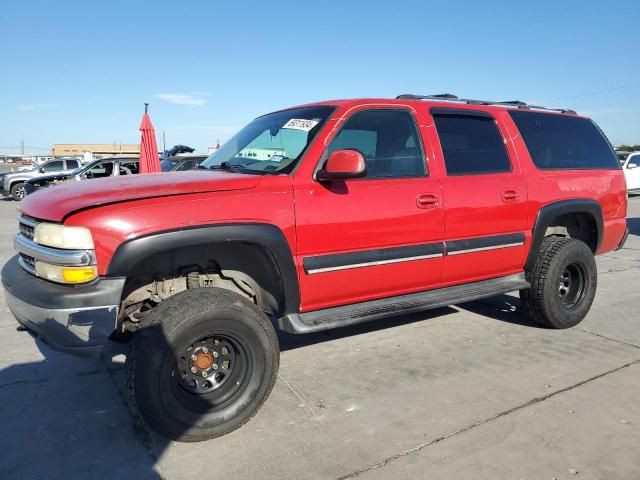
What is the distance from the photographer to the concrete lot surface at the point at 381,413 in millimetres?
2527

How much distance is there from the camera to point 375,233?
130 inches

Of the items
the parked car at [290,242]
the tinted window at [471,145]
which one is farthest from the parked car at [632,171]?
the tinted window at [471,145]

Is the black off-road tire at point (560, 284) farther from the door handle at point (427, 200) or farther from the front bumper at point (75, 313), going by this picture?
the front bumper at point (75, 313)

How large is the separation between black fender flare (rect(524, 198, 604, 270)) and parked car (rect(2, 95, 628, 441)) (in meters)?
0.02

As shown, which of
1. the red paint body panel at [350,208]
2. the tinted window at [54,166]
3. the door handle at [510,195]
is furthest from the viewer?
the tinted window at [54,166]

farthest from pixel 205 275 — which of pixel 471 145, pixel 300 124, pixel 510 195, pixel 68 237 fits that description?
pixel 510 195

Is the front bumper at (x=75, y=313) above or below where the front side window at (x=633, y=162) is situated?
below

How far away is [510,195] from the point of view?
3.97 metres

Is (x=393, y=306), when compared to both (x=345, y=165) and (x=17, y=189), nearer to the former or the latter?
(x=345, y=165)

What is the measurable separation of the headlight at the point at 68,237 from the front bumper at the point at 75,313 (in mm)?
205

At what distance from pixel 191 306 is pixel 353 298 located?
3.81ft

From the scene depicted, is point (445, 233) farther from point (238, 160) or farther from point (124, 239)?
point (124, 239)

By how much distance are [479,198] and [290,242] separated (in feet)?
5.38

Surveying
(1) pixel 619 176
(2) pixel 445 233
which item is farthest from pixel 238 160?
(1) pixel 619 176
